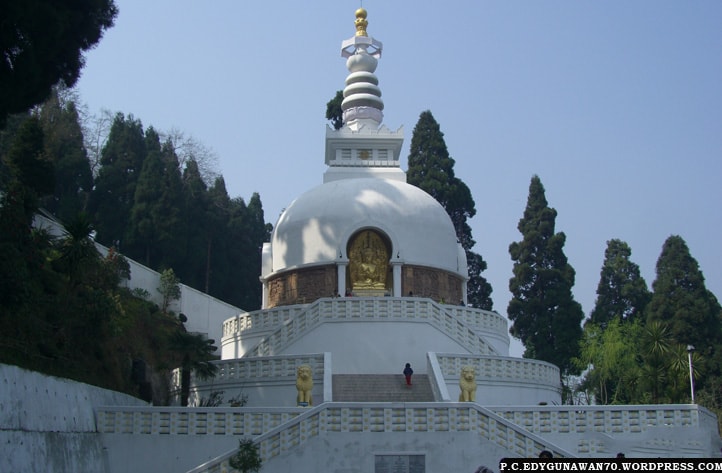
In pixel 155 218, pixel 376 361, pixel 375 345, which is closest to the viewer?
pixel 376 361

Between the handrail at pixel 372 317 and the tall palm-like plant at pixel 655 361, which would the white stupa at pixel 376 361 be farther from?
the tall palm-like plant at pixel 655 361

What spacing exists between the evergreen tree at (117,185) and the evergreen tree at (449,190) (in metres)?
15.0

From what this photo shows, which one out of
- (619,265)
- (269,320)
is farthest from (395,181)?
(619,265)

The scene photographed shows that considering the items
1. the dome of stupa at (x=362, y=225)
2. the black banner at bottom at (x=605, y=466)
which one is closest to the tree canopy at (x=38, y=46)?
the black banner at bottom at (x=605, y=466)

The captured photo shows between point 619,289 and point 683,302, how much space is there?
653 centimetres

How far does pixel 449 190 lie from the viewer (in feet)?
153

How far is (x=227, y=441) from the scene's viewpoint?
747 inches

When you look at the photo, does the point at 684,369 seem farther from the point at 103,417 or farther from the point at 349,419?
the point at 103,417

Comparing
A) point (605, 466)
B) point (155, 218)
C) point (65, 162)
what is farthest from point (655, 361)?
point (65, 162)

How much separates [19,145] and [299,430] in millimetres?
16667

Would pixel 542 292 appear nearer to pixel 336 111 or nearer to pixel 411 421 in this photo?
pixel 336 111

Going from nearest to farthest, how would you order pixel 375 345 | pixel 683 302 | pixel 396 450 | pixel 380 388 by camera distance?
pixel 396 450 → pixel 380 388 → pixel 375 345 → pixel 683 302

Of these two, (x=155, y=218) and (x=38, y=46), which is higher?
(x=155, y=218)

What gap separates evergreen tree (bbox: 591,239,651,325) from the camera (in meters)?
47.0
